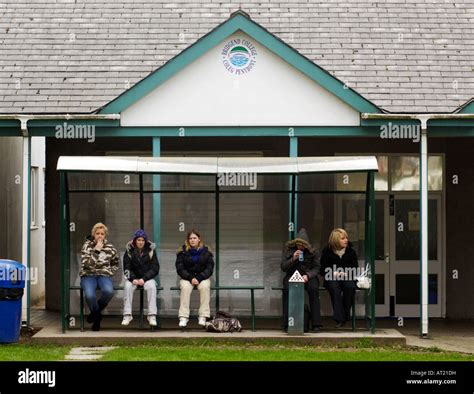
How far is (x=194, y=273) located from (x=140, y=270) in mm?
730

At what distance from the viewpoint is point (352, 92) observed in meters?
15.6

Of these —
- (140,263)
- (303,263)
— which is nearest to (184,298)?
(140,263)

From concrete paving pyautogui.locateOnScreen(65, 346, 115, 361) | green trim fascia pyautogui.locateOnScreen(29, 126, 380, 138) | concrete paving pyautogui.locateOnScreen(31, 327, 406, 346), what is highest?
green trim fascia pyautogui.locateOnScreen(29, 126, 380, 138)

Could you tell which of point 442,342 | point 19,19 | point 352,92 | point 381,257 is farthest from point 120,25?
point 442,342

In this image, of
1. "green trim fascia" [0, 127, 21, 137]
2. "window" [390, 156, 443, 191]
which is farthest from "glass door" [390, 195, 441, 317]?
"green trim fascia" [0, 127, 21, 137]

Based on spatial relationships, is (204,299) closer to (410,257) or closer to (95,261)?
(95,261)

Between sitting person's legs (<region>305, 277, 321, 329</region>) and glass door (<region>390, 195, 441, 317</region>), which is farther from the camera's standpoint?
glass door (<region>390, 195, 441, 317</region>)

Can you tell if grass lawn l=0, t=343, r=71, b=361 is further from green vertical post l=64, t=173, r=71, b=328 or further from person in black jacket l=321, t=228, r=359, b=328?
person in black jacket l=321, t=228, r=359, b=328

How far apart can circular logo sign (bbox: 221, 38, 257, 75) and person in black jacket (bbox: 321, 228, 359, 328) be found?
2641 mm

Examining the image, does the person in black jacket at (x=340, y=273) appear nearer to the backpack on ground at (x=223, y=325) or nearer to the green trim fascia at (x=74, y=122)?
the backpack on ground at (x=223, y=325)

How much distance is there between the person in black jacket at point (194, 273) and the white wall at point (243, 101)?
1813 millimetres

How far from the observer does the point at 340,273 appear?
1520 centimetres

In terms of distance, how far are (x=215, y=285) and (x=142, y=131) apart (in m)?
2.41

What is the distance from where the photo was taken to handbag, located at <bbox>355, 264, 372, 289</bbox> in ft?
49.2
